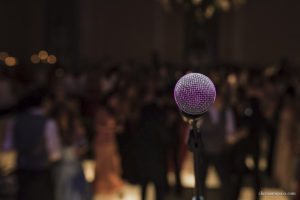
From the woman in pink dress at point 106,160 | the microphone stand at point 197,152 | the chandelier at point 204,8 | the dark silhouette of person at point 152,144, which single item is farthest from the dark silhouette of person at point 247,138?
the chandelier at point 204,8

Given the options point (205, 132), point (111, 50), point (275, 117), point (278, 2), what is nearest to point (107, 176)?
point (205, 132)

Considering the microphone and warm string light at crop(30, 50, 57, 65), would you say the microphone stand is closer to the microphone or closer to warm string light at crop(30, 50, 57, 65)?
the microphone

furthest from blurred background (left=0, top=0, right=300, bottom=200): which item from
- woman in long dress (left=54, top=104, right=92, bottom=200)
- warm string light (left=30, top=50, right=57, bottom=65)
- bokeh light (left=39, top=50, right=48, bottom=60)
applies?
bokeh light (left=39, top=50, right=48, bottom=60)

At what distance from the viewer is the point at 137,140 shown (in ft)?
14.6

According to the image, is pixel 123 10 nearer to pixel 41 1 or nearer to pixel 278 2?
pixel 41 1

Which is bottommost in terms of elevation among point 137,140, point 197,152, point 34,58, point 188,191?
point 188,191

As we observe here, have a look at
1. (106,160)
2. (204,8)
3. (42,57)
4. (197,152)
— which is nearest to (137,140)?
(106,160)

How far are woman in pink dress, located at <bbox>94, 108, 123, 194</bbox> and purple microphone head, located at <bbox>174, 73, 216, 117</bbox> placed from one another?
3.00 meters

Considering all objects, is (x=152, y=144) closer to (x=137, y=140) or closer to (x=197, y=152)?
(x=137, y=140)

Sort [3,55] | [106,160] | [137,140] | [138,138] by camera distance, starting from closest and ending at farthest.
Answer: [138,138] < [137,140] < [106,160] < [3,55]

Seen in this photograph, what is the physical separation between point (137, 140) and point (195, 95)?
315 cm

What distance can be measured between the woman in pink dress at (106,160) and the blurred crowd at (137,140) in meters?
0.01

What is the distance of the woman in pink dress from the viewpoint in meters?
4.38

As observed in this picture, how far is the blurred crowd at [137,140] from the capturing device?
10.3 ft
